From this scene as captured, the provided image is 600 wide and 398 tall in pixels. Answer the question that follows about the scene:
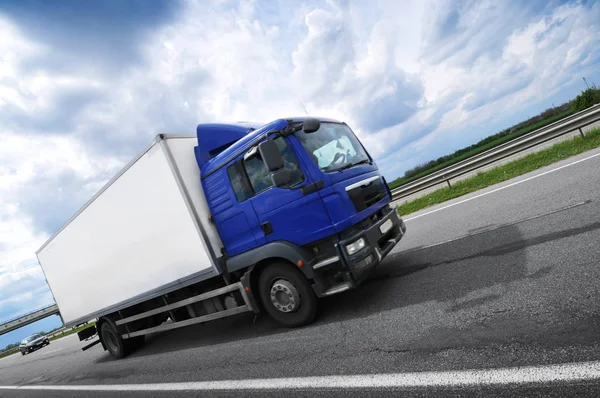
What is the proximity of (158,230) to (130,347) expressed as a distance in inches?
145

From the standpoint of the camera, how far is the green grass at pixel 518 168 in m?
8.73

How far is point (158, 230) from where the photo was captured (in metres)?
5.36

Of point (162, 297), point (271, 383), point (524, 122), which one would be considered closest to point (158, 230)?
point (162, 297)

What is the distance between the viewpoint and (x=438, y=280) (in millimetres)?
4191

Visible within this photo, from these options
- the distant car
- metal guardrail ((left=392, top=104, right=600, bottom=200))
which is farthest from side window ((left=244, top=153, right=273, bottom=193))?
the distant car

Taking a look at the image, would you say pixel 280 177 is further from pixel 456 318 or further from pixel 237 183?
pixel 456 318

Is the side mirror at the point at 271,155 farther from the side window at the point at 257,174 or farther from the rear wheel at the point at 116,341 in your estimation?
the rear wheel at the point at 116,341

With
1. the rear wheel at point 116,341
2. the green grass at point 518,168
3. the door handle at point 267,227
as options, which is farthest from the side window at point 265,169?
the green grass at point 518,168

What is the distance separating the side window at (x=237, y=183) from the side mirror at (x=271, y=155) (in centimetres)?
78

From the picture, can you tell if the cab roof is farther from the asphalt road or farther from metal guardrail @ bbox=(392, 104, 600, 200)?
metal guardrail @ bbox=(392, 104, 600, 200)

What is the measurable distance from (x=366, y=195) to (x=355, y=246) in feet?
2.51

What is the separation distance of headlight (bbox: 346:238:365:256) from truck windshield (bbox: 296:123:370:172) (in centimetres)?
97

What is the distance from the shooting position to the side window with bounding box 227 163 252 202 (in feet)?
15.4

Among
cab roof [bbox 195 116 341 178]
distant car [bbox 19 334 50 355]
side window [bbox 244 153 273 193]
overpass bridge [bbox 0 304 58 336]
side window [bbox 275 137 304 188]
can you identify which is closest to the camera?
side window [bbox 275 137 304 188]
